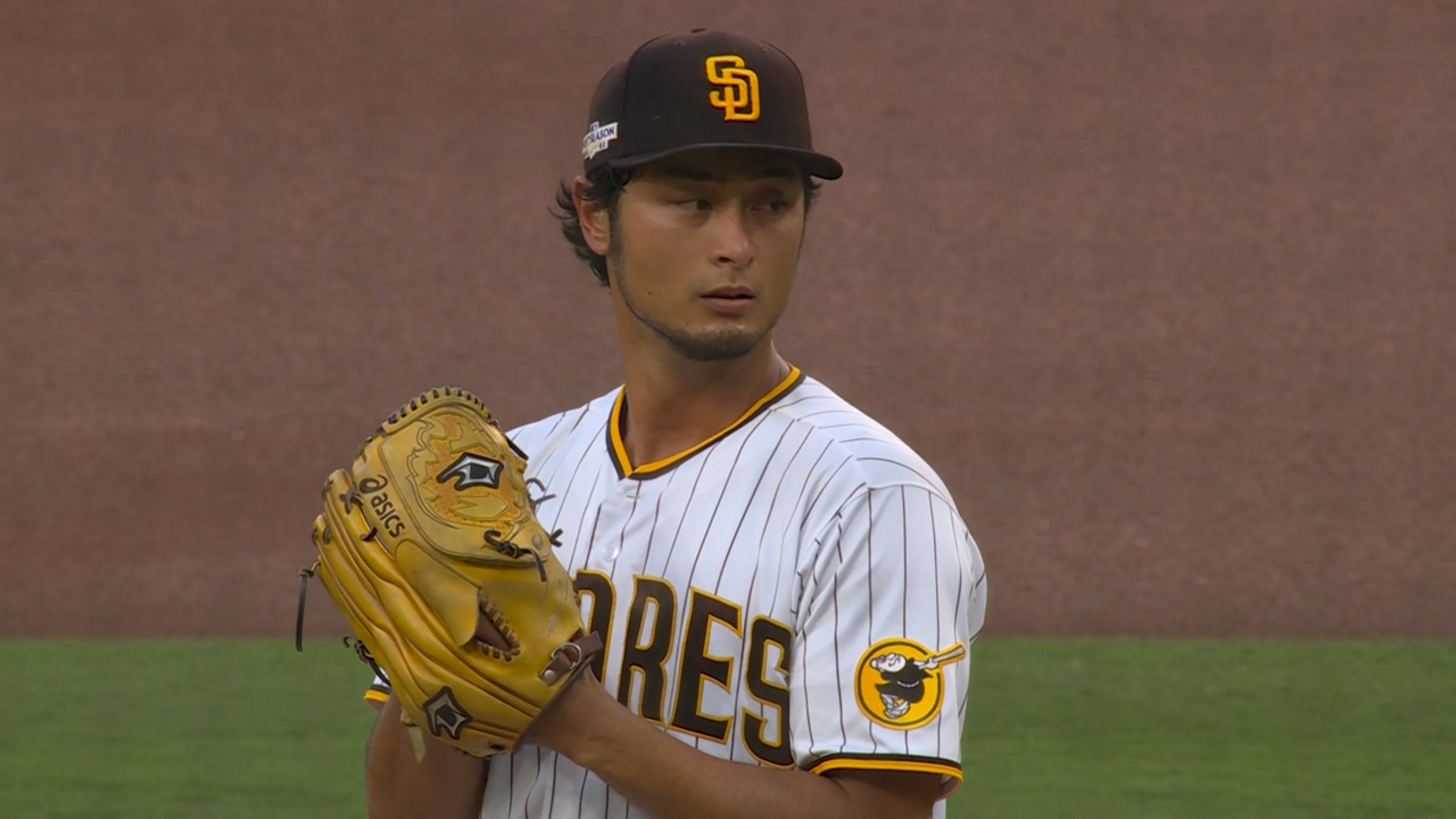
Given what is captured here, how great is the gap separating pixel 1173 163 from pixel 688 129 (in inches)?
280

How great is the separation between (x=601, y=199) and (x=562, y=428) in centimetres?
26

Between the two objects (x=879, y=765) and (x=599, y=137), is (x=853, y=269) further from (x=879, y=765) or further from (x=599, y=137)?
(x=879, y=765)

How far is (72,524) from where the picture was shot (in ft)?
25.0

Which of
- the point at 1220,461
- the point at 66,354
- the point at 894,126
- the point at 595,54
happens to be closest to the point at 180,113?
the point at 66,354

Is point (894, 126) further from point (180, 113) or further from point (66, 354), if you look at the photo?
point (66, 354)

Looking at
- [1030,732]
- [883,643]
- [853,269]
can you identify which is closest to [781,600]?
[883,643]

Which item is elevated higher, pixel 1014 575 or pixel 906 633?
pixel 1014 575

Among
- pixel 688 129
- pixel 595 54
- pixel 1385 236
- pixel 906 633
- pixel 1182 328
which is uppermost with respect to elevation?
pixel 595 54

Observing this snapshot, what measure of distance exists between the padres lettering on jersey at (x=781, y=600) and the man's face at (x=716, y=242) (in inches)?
3.8

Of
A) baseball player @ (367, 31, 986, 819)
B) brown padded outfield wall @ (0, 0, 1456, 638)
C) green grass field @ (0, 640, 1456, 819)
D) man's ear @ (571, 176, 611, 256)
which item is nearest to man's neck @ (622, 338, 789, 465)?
baseball player @ (367, 31, 986, 819)

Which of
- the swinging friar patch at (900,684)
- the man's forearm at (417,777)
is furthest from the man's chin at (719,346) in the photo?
the man's forearm at (417,777)

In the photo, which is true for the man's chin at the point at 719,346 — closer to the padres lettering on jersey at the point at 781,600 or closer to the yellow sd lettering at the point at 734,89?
the padres lettering on jersey at the point at 781,600

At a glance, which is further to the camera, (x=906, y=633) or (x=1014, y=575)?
(x=1014, y=575)

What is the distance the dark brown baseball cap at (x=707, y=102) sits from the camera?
4.76 ft
